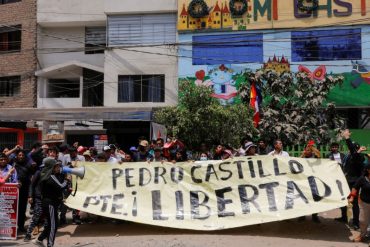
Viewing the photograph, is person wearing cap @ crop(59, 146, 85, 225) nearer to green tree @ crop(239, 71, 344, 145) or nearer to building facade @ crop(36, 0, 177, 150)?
green tree @ crop(239, 71, 344, 145)

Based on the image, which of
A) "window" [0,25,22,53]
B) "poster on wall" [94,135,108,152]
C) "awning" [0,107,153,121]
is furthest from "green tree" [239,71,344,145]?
"window" [0,25,22,53]

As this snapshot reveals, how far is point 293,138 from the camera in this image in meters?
15.3

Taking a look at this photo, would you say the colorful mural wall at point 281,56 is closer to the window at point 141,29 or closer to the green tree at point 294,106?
the window at point 141,29

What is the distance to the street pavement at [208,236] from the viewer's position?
7.93m

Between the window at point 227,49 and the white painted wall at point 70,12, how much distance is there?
5101 mm

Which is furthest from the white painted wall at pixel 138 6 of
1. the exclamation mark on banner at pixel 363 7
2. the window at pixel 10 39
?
the exclamation mark on banner at pixel 363 7

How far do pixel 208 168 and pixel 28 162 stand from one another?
12.2 ft

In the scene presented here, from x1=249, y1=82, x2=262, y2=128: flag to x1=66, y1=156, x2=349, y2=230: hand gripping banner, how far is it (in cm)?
623

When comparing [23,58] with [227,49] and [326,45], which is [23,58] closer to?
[227,49]

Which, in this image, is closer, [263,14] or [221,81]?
[263,14]

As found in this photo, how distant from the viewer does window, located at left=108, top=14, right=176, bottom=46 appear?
20922 millimetres

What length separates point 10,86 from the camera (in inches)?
894

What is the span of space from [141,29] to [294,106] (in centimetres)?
862

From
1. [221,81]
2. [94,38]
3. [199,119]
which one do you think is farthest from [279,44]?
[94,38]
